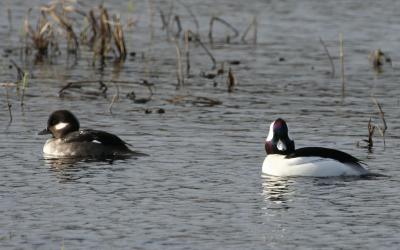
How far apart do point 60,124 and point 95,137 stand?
111 cm

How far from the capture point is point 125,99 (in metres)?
23.1

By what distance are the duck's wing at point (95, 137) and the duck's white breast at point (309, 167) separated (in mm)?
2415

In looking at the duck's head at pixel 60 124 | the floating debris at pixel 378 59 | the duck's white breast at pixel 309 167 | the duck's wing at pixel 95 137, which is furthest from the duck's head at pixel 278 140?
the floating debris at pixel 378 59

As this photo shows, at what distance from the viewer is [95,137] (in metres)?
18.3

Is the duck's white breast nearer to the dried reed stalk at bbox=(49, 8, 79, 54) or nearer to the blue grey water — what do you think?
the blue grey water

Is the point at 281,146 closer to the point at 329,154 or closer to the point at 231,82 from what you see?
the point at 329,154

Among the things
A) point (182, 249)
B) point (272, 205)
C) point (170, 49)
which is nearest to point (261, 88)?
point (170, 49)

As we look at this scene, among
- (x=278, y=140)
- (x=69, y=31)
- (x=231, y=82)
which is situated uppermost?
(x=69, y=31)

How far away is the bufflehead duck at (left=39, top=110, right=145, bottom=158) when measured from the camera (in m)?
18.0

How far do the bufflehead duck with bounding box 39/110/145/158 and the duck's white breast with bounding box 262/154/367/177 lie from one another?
216 centimetres

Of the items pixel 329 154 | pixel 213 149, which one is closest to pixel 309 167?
pixel 329 154

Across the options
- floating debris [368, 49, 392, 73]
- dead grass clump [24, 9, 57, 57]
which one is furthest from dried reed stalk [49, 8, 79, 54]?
floating debris [368, 49, 392, 73]

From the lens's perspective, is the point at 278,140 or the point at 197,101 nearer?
the point at 278,140

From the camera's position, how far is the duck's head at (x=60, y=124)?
1912cm
